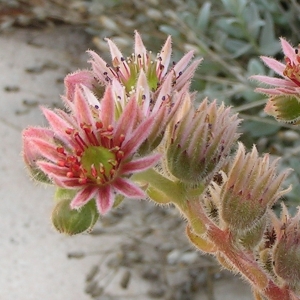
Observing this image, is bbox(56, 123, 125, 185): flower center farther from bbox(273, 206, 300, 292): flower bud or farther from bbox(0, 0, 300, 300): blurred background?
bbox(0, 0, 300, 300): blurred background

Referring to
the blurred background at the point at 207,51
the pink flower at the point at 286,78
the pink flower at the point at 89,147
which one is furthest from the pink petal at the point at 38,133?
the blurred background at the point at 207,51

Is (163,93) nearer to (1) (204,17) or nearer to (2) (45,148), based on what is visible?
(2) (45,148)

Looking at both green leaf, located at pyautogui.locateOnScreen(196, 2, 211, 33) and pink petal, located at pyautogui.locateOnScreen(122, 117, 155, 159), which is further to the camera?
green leaf, located at pyautogui.locateOnScreen(196, 2, 211, 33)

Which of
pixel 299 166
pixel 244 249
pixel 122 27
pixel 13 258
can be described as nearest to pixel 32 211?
pixel 13 258

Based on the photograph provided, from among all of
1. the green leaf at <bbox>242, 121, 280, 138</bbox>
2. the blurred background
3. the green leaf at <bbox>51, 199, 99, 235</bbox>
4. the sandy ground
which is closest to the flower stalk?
the green leaf at <bbox>51, 199, 99, 235</bbox>

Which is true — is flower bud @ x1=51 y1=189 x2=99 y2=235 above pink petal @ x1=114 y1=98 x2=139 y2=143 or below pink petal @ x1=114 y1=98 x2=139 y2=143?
below

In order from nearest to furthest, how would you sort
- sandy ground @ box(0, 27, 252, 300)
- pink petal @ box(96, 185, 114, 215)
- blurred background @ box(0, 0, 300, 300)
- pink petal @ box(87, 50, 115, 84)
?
pink petal @ box(96, 185, 114, 215)
pink petal @ box(87, 50, 115, 84)
blurred background @ box(0, 0, 300, 300)
sandy ground @ box(0, 27, 252, 300)
